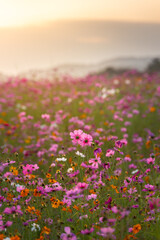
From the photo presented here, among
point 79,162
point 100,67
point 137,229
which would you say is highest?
point 100,67

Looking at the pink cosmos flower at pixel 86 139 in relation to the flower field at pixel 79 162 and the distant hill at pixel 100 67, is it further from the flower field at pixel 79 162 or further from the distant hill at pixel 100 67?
the distant hill at pixel 100 67

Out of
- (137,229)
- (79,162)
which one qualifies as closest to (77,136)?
(79,162)

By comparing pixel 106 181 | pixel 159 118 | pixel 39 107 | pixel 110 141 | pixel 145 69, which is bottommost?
pixel 106 181

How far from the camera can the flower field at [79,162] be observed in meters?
2.11

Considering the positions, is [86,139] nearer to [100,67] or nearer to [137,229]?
[137,229]

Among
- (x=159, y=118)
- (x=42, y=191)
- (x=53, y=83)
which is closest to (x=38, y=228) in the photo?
(x=42, y=191)

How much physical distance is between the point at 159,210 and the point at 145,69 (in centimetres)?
1361

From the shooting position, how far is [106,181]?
2621 millimetres

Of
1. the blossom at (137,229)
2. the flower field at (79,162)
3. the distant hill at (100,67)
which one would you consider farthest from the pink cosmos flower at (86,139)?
the distant hill at (100,67)

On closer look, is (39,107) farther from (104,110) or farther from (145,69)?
(145,69)

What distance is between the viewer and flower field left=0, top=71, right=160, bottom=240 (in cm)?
211

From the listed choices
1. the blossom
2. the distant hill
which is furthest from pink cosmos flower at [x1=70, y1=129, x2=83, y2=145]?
the distant hill

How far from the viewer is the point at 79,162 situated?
2666 millimetres

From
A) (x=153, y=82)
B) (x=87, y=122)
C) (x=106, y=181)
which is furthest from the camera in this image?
(x=153, y=82)
